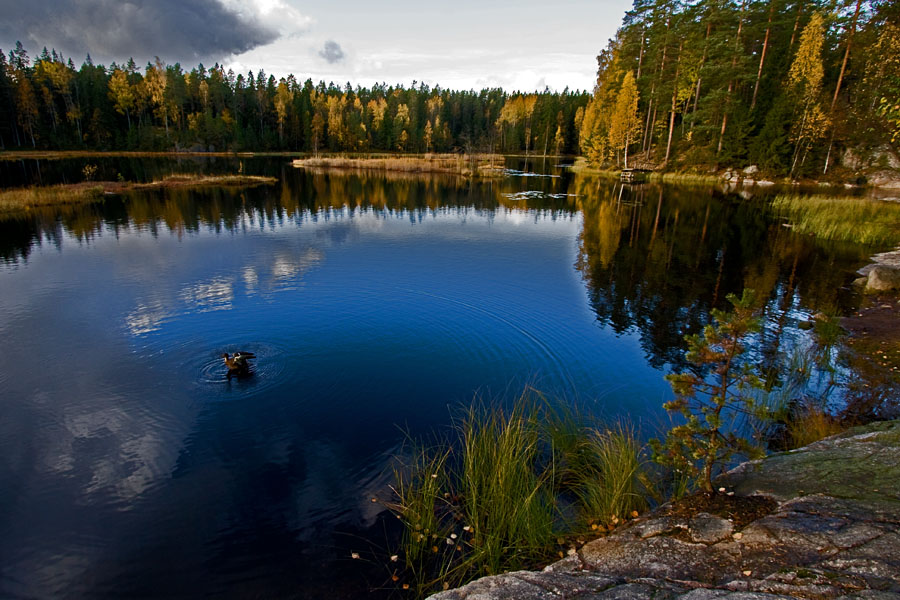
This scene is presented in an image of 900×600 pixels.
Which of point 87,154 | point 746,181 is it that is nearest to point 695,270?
point 746,181

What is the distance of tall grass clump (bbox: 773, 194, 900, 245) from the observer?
2470cm

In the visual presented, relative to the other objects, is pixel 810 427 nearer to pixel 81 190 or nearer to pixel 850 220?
pixel 850 220

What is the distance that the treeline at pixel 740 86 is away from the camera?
4850 centimetres

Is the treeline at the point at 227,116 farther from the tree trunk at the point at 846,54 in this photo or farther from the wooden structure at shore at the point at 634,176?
the tree trunk at the point at 846,54

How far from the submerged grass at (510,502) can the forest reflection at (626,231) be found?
5.59 meters

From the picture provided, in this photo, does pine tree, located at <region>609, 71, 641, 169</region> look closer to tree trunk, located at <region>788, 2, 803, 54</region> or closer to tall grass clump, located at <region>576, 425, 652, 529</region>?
tree trunk, located at <region>788, 2, 803, 54</region>

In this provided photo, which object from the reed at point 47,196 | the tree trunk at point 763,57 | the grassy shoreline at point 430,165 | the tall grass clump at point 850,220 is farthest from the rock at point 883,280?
the grassy shoreline at point 430,165

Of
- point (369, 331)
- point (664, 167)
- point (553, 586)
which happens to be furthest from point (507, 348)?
point (664, 167)

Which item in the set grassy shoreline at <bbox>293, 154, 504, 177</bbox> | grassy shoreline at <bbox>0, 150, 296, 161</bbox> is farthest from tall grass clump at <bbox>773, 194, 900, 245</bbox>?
grassy shoreline at <bbox>0, 150, 296, 161</bbox>

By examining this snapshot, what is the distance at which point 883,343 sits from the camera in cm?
1177

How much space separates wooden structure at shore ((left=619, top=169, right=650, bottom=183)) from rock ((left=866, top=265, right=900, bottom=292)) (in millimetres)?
41983

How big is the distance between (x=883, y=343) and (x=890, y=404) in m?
4.00

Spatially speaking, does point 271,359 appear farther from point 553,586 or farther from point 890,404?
point 890,404

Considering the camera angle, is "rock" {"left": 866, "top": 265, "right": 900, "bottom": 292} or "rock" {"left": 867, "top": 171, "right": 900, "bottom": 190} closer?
"rock" {"left": 866, "top": 265, "right": 900, "bottom": 292}
